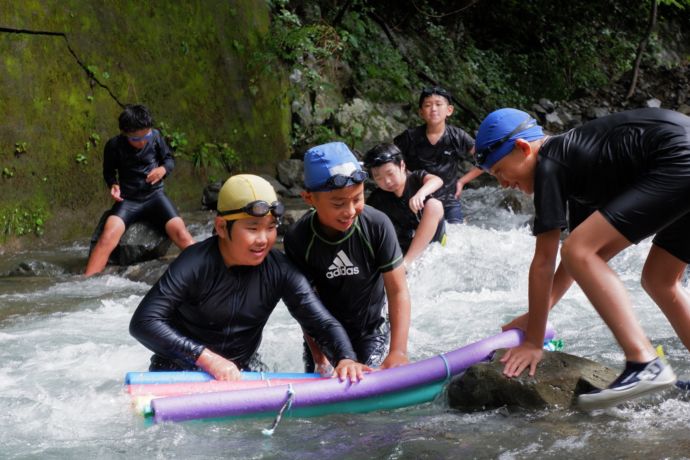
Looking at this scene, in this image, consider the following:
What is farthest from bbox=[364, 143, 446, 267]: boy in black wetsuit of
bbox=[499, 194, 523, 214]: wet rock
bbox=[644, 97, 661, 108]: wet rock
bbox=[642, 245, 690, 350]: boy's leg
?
bbox=[644, 97, 661, 108]: wet rock

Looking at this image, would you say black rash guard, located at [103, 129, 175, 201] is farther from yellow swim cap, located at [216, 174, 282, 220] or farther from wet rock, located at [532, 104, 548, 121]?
wet rock, located at [532, 104, 548, 121]

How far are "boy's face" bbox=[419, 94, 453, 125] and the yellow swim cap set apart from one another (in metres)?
4.15

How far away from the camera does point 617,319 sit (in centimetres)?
361

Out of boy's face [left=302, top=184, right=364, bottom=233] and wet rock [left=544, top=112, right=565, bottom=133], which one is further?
wet rock [left=544, top=112, right=565, bottom=133]

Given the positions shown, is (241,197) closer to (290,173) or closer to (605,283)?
(605,283)

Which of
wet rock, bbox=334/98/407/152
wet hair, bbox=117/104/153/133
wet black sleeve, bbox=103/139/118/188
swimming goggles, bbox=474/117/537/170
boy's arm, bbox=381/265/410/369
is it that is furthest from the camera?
wet rock, bbox=334/98/407/152

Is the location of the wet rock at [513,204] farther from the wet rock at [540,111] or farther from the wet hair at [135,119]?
the wet rock at [540,111]

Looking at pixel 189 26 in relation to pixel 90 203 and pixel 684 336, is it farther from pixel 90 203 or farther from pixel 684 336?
pixel 684 336

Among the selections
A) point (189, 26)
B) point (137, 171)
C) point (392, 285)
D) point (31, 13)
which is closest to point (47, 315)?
point (137, 171)

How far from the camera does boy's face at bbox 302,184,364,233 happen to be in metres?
4.07

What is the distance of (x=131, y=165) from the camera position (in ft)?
28.1

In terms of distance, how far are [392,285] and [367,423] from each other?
0.73m

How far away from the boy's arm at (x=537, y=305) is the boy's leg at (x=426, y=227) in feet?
10.4

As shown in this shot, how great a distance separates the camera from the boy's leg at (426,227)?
718cm
